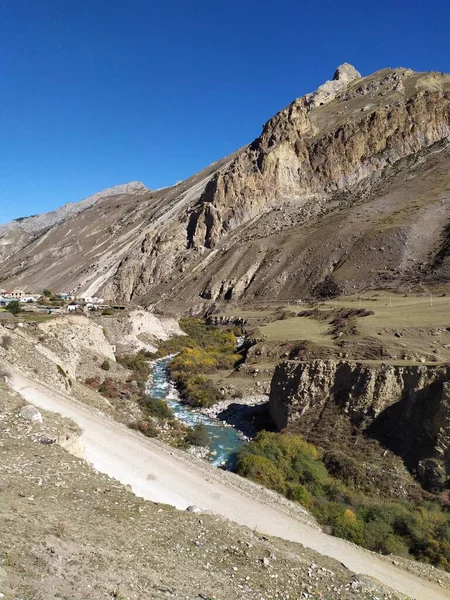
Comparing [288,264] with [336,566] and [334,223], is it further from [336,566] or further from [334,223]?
[336,566]

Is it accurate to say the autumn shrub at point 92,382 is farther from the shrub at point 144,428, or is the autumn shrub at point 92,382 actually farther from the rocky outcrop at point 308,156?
the rocky outcrop at point 308,156

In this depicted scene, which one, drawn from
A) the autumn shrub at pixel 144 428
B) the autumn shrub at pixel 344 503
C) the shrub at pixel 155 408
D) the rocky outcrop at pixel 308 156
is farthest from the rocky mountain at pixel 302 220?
the autumn shrub at pixel 144 428

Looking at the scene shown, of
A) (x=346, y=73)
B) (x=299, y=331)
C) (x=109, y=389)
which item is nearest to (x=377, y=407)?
(x=109, y=389)

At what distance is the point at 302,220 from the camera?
3344 inches

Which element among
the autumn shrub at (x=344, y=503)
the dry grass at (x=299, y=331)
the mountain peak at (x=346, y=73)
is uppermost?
the mountain peak at (x=346, y=73)

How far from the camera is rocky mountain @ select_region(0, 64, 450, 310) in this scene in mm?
65625

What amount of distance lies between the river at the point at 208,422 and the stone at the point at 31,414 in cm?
911

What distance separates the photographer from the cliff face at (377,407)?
1627 cm

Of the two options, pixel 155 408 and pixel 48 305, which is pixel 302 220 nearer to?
pixel 48 305

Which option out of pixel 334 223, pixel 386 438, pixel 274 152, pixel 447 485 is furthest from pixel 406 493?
pixel 274 152

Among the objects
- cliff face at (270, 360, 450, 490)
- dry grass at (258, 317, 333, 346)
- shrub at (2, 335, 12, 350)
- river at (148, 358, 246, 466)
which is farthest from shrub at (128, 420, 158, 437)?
dry grass at (258, 317, 333, 346)

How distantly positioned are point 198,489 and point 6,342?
1336 centimetres

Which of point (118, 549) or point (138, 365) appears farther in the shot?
point (138, 365)

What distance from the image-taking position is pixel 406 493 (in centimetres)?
1575
